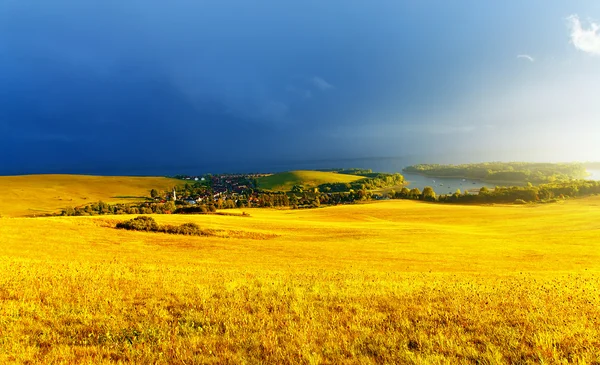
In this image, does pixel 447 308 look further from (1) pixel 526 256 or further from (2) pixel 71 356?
(1) pixel 526 256

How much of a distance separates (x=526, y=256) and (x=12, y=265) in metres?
36.1

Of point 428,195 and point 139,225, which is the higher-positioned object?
A: point 139,225

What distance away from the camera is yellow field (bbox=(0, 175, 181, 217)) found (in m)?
86.4

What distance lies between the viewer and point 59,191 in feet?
363

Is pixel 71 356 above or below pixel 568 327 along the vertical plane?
above

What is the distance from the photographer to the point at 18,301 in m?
8.23

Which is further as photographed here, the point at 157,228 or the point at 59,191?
the point at 59,191

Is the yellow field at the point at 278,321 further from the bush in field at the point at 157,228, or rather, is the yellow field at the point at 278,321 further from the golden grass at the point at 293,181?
the golden grass at the point at 293,181

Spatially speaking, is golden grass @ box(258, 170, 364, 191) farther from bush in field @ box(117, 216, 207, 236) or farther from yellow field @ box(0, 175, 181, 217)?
bush in field @ box(117, 216, 207, 236)

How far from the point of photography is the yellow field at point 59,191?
86.4 metres

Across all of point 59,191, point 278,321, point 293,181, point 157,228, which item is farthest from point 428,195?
point 59,191

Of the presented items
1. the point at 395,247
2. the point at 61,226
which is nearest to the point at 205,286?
the point at 395,247

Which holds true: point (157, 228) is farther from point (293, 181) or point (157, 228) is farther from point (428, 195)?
point (293, 181)

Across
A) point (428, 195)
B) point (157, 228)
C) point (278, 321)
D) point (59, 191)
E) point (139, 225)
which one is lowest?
point (428, 195)
